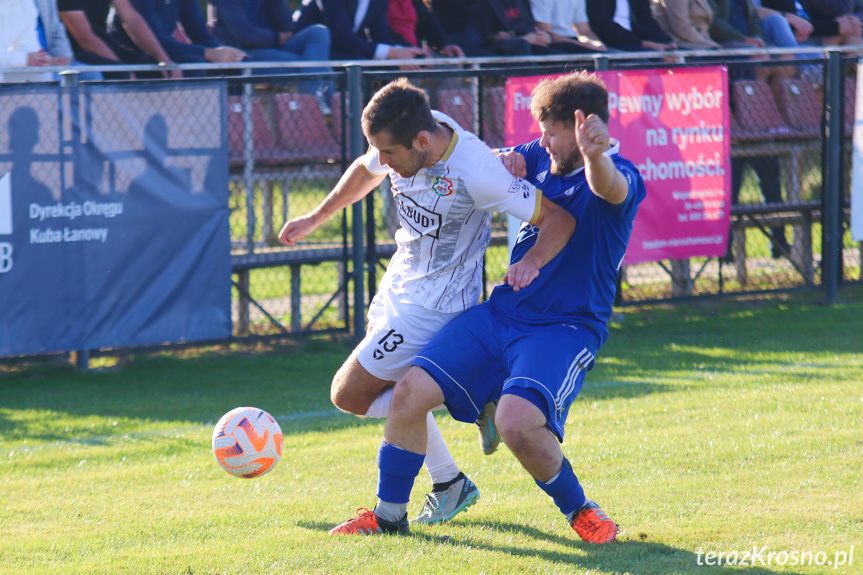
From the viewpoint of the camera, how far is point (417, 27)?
436 inches

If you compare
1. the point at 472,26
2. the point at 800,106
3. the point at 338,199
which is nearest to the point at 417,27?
the point at 472,26

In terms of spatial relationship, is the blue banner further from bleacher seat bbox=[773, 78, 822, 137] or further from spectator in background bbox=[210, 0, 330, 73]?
bleacher seat bbox=[773, 78, 822, 137]

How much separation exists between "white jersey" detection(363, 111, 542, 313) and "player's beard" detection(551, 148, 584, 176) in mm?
169

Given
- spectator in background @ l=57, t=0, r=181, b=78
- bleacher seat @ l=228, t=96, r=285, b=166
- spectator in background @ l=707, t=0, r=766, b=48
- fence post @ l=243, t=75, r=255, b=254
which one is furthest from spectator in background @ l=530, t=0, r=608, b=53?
spectator in background @ l=57, t=0, r=181, b=78

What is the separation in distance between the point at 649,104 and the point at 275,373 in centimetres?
401

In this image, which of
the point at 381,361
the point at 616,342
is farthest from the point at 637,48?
the point at 381,361

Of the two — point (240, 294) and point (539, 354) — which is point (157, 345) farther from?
point (539, 354)

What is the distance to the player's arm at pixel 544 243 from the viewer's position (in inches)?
161

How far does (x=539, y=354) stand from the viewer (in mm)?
4129

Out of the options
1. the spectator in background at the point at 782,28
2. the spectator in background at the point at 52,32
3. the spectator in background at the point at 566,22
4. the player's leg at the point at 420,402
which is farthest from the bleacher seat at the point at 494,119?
the player's leg at the point at 420,402

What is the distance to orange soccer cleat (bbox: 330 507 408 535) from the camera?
14.2ft

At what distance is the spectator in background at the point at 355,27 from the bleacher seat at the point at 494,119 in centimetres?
120

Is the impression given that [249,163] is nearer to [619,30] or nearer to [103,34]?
[103,34]

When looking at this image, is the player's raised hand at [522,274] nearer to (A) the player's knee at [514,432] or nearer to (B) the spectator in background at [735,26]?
(A) the player's knee at [514,432]
